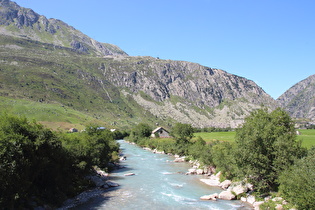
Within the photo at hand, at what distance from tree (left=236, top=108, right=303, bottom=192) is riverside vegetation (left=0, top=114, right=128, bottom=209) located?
22791 mm

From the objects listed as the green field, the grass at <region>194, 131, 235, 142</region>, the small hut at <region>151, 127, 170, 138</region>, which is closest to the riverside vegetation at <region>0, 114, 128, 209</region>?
the green field

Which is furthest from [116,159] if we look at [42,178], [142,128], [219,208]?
[142,128]

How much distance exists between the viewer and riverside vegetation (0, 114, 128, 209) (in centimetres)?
1997

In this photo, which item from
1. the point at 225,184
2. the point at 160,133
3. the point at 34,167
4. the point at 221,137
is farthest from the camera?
the point at 160,133

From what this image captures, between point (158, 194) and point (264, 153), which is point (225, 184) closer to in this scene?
point (264, 153)

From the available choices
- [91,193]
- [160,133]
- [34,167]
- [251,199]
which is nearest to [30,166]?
[34,167]

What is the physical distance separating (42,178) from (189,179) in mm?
25246

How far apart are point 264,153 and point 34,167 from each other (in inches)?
1085

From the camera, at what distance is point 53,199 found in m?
26.9

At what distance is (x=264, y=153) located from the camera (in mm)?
A: 30859

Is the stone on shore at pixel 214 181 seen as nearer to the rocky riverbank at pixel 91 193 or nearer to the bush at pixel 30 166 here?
the rocky riverbank at pixel 91 193

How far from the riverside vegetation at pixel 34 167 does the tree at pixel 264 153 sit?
22791 mm

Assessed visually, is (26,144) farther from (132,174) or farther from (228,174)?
(228,174)

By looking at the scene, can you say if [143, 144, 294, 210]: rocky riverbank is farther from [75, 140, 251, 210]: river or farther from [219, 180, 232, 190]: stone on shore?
[75, 140, 251, 210]: river
